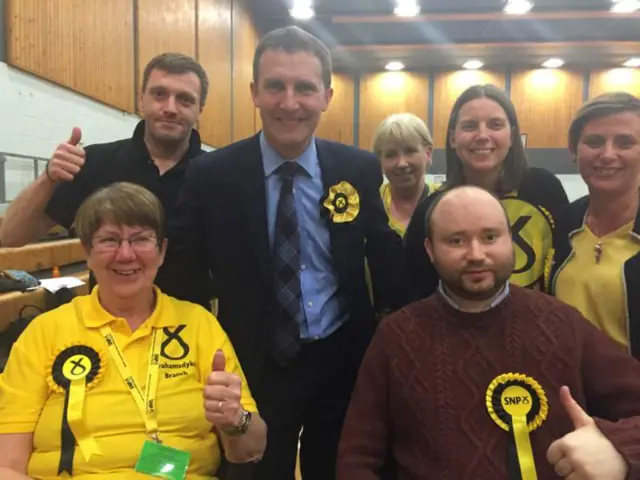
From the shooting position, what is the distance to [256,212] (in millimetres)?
1668

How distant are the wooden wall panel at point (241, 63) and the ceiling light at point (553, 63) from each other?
4281mm

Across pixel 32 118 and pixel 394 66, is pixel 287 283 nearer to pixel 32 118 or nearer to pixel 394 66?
pixel 32 118

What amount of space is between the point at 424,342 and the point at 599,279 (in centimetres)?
59

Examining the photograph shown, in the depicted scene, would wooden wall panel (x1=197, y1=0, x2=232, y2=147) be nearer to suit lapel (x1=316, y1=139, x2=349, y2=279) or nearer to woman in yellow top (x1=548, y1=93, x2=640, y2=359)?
suit lapel (x1=316, y1=139, x2=349, y2=279)

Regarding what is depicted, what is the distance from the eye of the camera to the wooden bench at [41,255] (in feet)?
8.78

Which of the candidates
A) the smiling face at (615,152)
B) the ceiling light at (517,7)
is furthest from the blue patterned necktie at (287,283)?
the ceiling light at (517,7)

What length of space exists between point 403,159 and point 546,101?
7321 mm

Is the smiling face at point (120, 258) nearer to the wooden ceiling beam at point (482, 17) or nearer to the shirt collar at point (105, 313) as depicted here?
the shirt collar at point (105, 313)

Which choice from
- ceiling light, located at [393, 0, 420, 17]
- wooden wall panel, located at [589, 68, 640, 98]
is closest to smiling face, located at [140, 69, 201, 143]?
ceiling light, located at [393, 0, 420, 17]

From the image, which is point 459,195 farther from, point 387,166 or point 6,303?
point 6,303

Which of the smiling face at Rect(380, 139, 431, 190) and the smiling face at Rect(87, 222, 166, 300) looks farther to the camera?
the smiling face at Rect(380, 139, 431, 190)

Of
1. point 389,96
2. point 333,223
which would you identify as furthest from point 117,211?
point 389,96

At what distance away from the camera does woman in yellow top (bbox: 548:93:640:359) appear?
1.62 metres

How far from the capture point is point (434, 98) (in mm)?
9070
